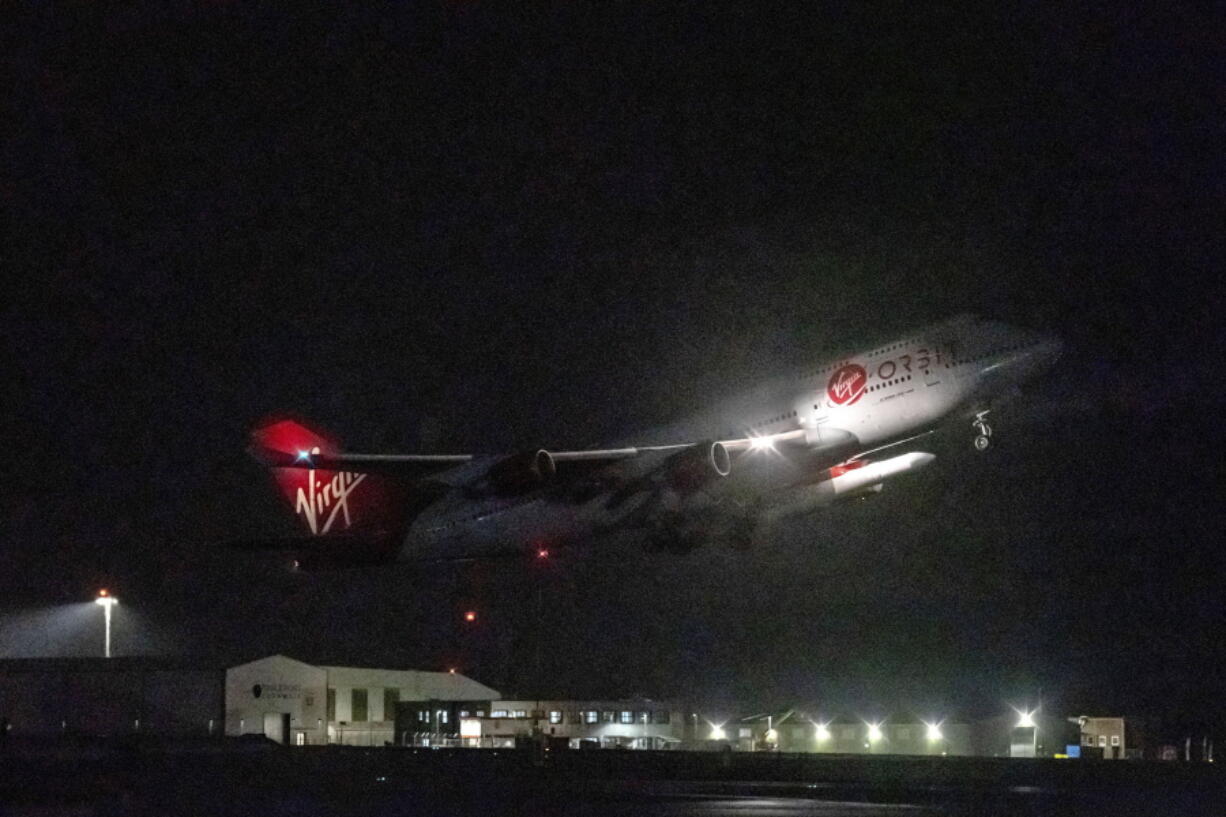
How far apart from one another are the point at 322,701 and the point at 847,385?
41.9 metres

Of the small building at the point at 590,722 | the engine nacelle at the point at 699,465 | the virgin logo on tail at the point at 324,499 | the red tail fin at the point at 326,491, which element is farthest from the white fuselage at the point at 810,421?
the small building at the point at 590,722

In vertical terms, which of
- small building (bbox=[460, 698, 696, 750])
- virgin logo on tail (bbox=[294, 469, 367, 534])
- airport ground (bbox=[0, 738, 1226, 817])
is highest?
virgin logo on tail (bbox=[294, 469, 367, 534])

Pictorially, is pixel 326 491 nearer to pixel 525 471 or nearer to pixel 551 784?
pixel 525 471

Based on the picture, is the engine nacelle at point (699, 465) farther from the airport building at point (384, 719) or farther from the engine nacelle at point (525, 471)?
the airport building at point (384, 719)

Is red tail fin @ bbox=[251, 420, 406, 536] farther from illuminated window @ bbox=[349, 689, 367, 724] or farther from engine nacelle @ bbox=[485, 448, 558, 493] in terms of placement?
illuminated window @ bbox=[349, 689, 367, 724]

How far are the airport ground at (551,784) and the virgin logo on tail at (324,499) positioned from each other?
10.8 metres

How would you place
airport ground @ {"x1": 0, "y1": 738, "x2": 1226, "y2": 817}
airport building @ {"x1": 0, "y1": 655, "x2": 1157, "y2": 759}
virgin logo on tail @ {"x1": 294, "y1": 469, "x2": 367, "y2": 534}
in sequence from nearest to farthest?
airport ground @ {"x1": 0, "y1": 738, "x2": 1226, "y2": 817} → virgin logo on tail @ {"x1": 294, "y1": 469, "x2": 367, "y2": 534} → airport building @ {"x1": 0, "y1": 655, "x2": 1157, "y2": 759}

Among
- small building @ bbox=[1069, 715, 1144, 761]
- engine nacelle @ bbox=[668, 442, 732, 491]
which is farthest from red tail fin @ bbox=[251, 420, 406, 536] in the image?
small building @ bbox=[1069, 715, 1144, 761]

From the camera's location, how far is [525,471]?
54594 millimetres

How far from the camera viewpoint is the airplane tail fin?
62719mm

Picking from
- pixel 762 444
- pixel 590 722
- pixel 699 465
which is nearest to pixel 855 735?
pixel 590 722

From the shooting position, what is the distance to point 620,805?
109 feet

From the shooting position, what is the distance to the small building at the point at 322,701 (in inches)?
3140

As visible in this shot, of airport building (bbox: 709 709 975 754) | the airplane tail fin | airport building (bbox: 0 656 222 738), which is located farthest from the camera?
airport building (bbox: 709 709 975 754)
